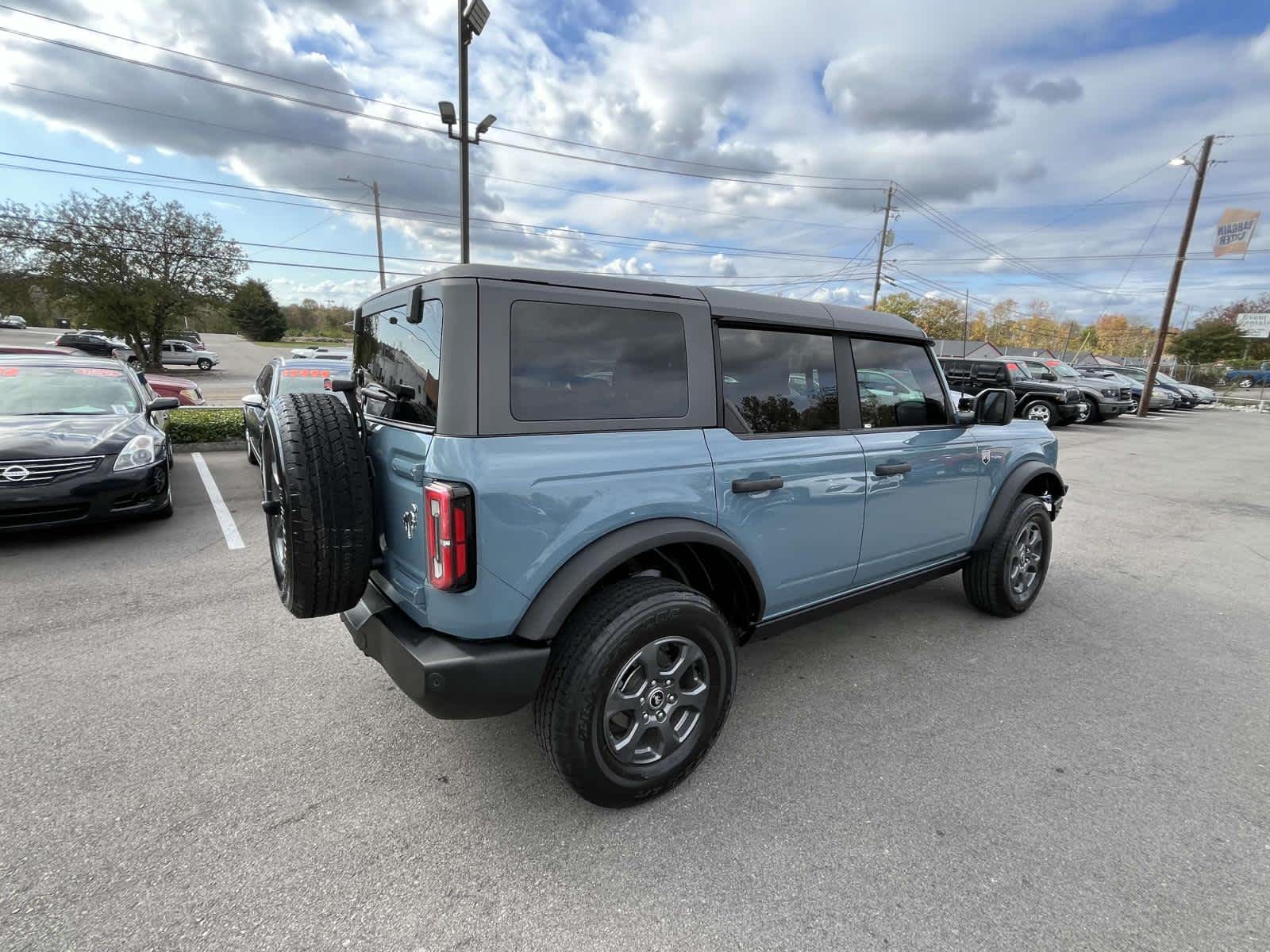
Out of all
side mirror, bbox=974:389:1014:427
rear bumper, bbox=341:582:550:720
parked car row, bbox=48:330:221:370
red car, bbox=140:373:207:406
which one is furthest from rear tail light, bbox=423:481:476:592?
parked car row, bbox=48:330:221:370

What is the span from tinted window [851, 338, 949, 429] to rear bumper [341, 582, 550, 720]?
2027 mm

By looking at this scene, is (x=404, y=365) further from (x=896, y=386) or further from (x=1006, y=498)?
(x=1006, y=498)

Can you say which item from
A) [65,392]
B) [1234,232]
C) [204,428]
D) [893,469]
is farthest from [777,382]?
[1234,232]

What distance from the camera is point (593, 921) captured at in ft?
5.85

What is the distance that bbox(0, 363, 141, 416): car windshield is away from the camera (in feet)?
17.1

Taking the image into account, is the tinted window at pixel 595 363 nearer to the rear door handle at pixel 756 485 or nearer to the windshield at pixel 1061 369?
the rear door handle at pixel 756 485

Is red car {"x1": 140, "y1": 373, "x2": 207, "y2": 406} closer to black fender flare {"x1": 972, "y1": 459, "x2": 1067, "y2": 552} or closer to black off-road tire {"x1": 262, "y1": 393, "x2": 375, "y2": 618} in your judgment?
black off-road tire {"x1": 262, "y1": 393, "x2": 375, "y2": 618}

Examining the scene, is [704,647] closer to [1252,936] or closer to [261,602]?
[1252,936]

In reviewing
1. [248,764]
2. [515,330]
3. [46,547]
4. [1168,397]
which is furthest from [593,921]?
[1168,397]

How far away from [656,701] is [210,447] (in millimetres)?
9025

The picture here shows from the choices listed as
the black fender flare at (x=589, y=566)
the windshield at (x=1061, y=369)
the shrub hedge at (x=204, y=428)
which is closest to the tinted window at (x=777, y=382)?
the black fender flare at (x=589, y=566)

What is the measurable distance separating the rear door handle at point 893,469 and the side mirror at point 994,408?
29.1 inches

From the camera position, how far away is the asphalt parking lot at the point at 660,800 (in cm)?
178

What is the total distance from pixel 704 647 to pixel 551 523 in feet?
2.64
